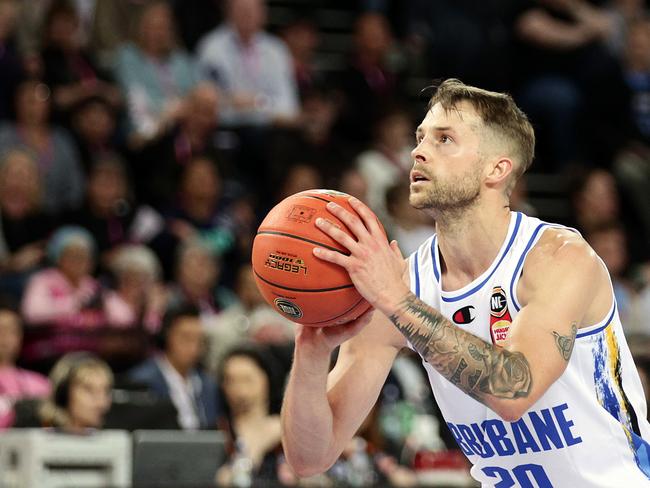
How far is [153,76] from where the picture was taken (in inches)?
440

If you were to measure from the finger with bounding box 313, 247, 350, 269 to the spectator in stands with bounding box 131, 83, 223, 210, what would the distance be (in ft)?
22.2

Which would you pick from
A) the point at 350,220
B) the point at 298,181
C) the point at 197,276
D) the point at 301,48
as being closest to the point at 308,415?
the point at 350,220

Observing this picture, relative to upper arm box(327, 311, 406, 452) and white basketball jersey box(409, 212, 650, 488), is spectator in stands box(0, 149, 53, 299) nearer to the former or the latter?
upper arm box(327, 311, 406, 452)

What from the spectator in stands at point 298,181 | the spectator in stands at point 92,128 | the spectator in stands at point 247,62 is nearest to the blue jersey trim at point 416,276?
the spectator in stands at point 298,181

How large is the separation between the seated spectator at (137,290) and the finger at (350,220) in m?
5.55

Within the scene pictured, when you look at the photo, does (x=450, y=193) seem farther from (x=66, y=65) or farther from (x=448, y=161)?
(x=66, y=65)

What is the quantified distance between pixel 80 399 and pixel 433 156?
382 centimetres

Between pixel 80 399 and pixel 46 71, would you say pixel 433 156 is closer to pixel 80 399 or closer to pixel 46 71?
pixel 80 399

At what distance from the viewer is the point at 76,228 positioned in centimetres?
977

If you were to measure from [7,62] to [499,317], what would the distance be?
288 inches

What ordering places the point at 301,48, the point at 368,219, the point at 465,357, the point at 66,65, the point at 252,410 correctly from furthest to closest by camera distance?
the point at 301,48, the point at 66,65, the point at 252,410, the point at 368,219, the point at 465,357

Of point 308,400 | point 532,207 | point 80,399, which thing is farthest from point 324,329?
point 532,207

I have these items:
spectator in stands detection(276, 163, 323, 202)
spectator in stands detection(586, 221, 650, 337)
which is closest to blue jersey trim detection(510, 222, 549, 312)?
spectator in stands detection(276, 163, 323, 202)

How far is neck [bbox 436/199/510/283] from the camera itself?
4270 millimetres
